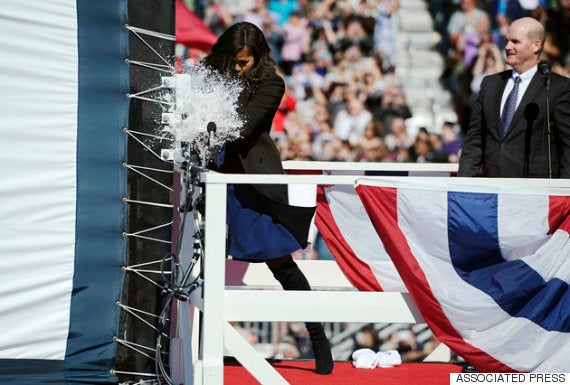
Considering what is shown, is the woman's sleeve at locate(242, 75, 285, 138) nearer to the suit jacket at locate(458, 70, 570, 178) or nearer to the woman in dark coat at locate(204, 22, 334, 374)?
the woman in dark coat at locate(204, 22, 334, 374)

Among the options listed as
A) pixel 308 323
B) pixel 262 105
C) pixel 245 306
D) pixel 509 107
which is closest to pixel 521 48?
pixel 509 107

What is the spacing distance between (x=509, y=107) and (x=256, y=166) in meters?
1.52

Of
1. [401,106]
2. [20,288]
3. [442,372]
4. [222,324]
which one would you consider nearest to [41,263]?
[20,288]

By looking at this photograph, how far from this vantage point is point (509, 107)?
5.85 metres

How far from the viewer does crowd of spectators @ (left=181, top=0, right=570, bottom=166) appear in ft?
38.7

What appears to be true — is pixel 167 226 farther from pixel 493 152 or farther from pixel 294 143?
pixel 294 143

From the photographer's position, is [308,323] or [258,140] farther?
[308,323]

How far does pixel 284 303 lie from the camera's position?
505 centimetres

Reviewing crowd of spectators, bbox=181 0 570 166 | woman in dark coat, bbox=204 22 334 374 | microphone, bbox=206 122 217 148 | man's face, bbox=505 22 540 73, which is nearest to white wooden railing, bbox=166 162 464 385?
microphone, bbox=206 122 217 148

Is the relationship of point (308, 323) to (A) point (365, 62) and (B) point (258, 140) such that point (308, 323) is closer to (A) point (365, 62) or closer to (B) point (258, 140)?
(B) point (258, 140)

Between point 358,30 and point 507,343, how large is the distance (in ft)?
27.6

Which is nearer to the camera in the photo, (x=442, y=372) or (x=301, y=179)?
(x=301, y=179)

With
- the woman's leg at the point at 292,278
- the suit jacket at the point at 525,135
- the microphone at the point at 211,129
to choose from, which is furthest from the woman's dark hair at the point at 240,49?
the suit jacket at the point at 525,135

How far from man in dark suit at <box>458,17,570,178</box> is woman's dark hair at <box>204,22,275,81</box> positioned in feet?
4.52
